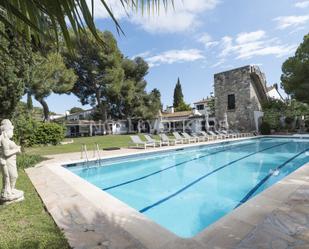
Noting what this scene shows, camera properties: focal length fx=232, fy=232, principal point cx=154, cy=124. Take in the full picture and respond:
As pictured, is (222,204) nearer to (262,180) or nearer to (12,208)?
(262,180)

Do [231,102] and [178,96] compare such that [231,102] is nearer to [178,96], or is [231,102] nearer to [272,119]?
[272,119]

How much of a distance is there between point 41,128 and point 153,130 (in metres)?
21.2

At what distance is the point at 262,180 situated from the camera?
8.48 meters

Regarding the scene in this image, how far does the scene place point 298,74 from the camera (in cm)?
2414

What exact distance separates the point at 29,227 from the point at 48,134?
16.1 meters

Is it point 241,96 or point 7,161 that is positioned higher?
point 241,96

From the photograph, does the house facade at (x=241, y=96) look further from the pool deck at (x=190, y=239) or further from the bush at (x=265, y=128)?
the pool deck at (x=190, y=239)

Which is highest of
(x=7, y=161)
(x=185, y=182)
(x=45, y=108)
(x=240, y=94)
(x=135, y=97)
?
(x=135, y=97)

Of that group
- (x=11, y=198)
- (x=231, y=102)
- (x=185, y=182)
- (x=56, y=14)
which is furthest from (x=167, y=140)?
(x=56, y=14)

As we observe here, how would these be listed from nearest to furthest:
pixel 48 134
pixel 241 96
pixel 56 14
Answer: pixel 56 14, pixel 48 134, pixel 241 96

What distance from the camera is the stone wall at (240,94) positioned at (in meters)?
26.0

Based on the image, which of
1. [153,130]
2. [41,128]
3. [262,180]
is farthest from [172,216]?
[153,130]

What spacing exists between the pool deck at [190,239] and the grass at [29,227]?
0.49 ft

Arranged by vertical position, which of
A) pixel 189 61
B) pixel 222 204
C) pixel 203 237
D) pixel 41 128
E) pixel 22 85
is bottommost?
pixel 222 204
